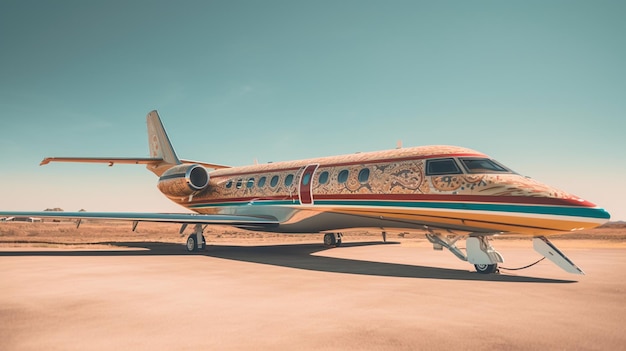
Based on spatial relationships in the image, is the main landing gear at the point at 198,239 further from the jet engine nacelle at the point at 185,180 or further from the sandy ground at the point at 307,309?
the sandy ground at the point at 307,309

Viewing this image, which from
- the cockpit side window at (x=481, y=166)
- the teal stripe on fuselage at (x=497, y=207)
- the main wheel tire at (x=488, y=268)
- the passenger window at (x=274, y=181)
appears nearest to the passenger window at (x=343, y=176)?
the teal stripe on fuselage at (x=497, y=207)

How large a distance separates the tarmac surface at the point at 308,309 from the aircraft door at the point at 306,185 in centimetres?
461

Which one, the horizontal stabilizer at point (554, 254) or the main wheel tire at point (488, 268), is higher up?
the horizontal stabilizer at point (554, 254)

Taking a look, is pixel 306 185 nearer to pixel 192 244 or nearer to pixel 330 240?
pixel 192 244

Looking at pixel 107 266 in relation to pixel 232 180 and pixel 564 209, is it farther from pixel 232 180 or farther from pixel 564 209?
pixel 564 209

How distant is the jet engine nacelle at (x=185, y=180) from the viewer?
18.8 meters

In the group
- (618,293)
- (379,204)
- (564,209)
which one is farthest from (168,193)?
(618,293)

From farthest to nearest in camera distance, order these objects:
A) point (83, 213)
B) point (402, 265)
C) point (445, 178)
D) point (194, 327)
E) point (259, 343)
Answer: point (83, 213) → point (402, 265) → point (445, 178) → point (194, 327) → point (259, 343)

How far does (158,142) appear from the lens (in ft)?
75.9

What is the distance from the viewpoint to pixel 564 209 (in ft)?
A: 29.3

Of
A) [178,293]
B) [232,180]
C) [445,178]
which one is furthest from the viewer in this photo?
[232,180]

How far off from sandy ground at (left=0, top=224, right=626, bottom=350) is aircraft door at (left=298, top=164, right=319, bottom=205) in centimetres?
464

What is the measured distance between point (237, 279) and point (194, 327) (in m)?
3.97

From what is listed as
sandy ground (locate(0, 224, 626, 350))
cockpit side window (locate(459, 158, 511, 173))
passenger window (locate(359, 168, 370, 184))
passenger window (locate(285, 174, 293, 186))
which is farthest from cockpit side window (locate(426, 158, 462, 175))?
passenger window (locate(285, 174, 293, 186))
